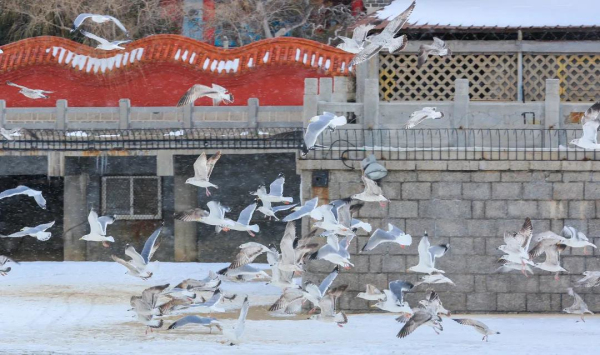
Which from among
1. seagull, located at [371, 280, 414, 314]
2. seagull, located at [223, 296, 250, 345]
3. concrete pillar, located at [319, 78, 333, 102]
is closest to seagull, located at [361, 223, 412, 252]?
seagull, located at [371, 280, 414, 314]

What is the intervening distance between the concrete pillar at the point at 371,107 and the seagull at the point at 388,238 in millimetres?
2036

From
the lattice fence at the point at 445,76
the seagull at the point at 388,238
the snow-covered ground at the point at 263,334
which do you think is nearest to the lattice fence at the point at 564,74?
the lattice fence at the point at 445,76

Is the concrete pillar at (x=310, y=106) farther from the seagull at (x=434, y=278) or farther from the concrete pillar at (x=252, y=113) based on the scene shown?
the concrete pillar at (x=252, y=113)

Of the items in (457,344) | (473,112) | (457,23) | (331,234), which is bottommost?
(457,344)

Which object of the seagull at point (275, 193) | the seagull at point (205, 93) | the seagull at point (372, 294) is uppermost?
the seagull at point (205, 93)

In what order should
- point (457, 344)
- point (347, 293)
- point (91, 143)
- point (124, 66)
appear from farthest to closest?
point (124, 66) < point (91, 143) < point (347, 293) < point (457, 344)

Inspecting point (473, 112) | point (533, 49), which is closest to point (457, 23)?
point (533, 49)

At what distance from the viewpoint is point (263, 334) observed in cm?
1853

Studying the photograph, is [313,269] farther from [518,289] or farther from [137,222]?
[137,222]

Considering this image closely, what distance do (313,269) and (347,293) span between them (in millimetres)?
619

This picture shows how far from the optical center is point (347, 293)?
19844 mm

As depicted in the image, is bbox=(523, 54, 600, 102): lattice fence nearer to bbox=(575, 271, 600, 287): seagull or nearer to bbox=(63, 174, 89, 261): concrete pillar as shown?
bbox=(575, 271, 600, 287): seagull

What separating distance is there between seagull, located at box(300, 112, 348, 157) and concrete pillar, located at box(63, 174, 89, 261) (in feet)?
41.0

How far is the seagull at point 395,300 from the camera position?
1838 cm
